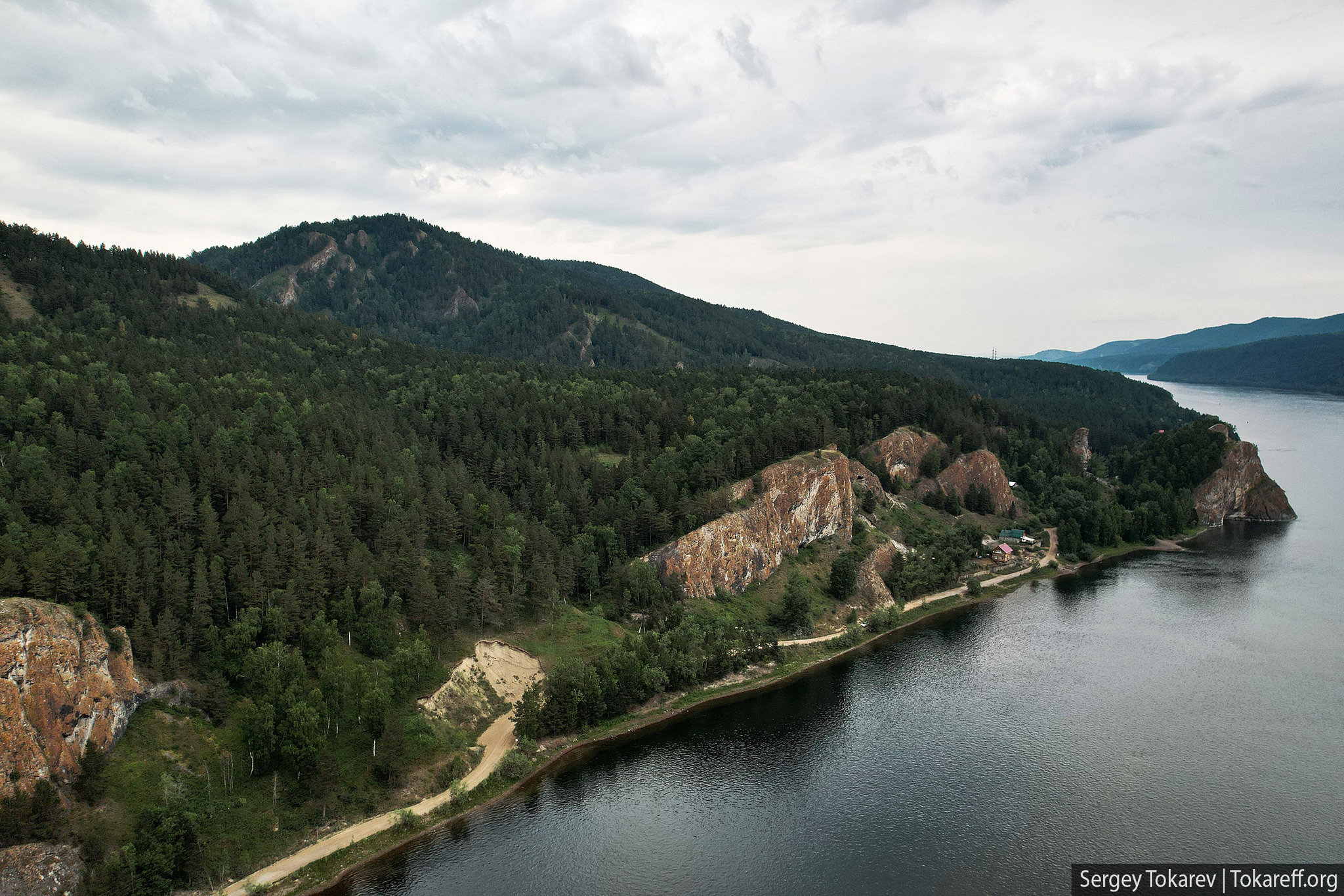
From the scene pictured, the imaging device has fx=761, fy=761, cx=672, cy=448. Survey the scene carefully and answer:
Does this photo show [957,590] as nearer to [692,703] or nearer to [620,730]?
[692,703]

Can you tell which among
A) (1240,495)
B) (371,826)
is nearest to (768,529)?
(371,826)

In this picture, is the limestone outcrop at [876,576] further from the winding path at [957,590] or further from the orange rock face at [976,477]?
the orange rock face at [976,477]

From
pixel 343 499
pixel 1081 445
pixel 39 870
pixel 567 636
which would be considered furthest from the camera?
pixel 1081 445

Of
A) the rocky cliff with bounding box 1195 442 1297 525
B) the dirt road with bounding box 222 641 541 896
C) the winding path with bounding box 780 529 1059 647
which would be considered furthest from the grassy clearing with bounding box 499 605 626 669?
the rocky cliff with bounding box 1195 442 1297 525

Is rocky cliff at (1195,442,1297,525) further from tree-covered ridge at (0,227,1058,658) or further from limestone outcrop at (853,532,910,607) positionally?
limestone outcrop at (853,532,910,607)

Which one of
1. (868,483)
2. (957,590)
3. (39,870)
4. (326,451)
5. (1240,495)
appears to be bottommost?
(957,590)

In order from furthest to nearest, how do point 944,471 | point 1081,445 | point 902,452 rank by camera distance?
1. point 1081,445
2. point 944,471
3. point 902,452

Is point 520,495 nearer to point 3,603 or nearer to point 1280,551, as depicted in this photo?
point 3,603
